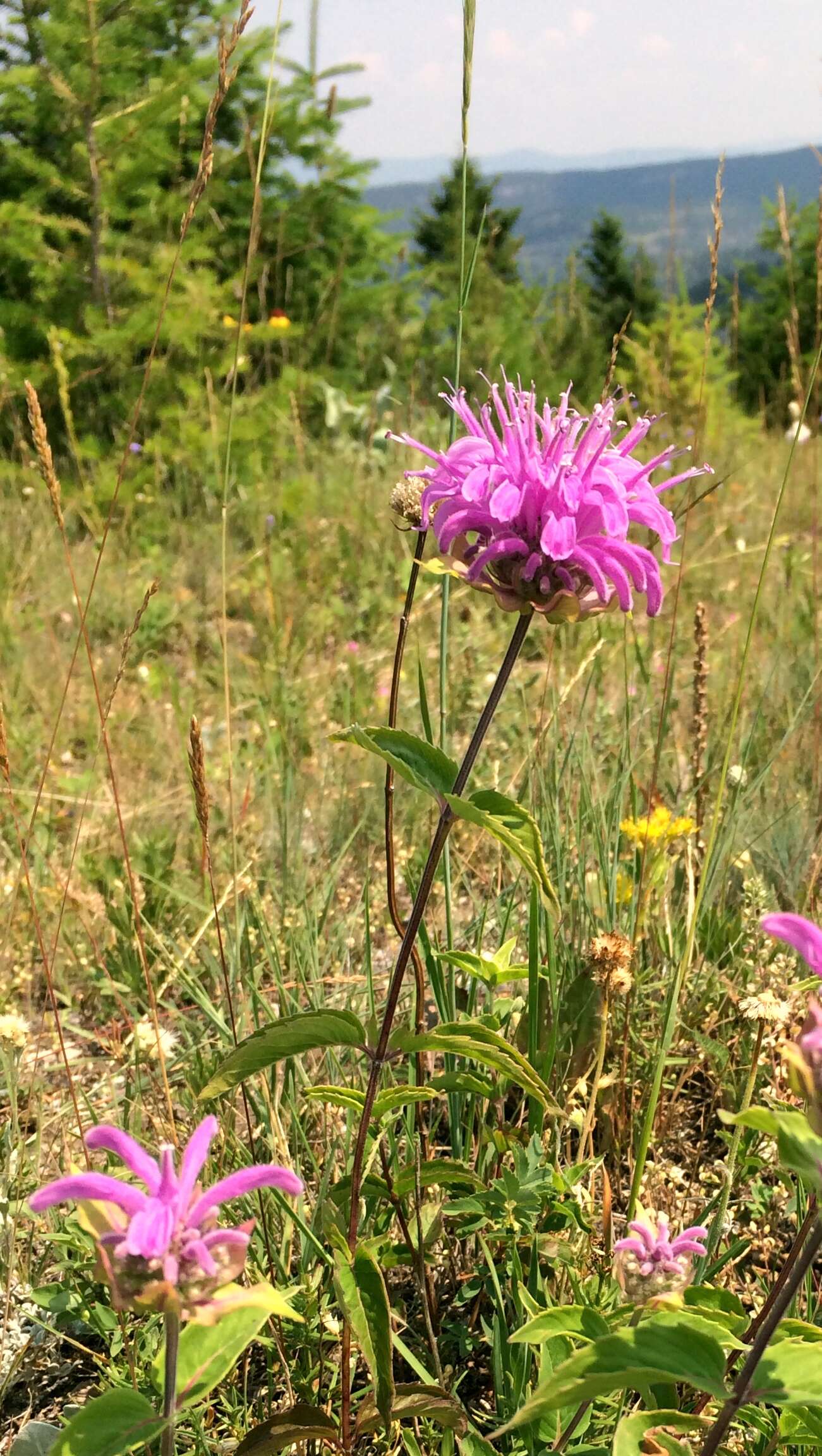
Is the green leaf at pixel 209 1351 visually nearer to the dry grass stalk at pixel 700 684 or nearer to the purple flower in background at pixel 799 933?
the purple flower in background at pixel 799 933

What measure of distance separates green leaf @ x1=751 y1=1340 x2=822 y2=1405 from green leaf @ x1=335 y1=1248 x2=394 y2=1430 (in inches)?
11.6

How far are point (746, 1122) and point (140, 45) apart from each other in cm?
602

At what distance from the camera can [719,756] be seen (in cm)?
228

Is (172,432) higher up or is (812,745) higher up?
(172,432)

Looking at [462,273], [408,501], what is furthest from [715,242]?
[408,501]

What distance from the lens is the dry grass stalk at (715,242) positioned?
1.48 m

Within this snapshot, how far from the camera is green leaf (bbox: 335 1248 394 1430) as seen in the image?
900 mm

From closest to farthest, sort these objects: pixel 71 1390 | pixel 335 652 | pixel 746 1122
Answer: pixel 746 1122 < pixel 71 1390 < pixel 335 652

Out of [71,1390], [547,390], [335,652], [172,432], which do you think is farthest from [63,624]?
[547,390]

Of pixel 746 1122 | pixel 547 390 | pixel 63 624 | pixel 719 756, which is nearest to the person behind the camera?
pixel 746 1122

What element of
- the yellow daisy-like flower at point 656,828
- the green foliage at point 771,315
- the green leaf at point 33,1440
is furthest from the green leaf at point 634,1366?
the green foliage at point 771,315

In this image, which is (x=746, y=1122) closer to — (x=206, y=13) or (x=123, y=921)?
(x=123, y=921)

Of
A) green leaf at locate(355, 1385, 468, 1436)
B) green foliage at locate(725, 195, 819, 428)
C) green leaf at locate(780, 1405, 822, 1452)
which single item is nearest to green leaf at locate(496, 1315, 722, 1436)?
green leaf at locate(780, 1405, 822, 1452)

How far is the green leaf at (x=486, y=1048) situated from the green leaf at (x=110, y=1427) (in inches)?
13.5
